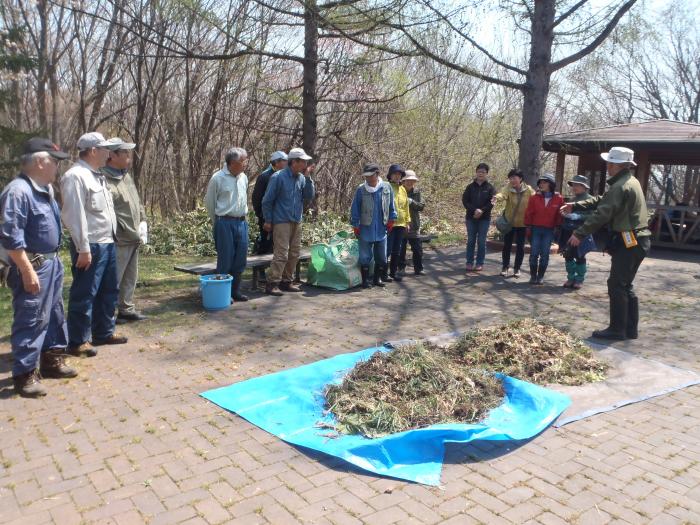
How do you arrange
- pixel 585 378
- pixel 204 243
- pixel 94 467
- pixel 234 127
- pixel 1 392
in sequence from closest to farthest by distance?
pixel 94 467, pixel 1 392, pixel 585 378, pixel 204 243, pixel 234 127

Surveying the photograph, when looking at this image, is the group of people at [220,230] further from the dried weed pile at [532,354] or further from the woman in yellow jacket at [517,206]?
the dried weed pile at [532,354]

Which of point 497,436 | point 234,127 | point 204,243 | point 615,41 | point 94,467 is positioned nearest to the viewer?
point 94,467

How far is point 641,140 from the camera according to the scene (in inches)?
506

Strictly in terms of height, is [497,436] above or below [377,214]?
below

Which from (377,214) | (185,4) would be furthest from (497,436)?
(185,4)

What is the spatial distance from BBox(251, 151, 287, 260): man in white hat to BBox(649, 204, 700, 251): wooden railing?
31.4 feet

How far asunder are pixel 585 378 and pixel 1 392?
15.1ft

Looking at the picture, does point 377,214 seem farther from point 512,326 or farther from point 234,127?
point 234,127

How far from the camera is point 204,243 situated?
1161 centimetres

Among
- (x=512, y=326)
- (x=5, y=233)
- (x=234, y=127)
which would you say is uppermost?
(x=234, y=127)

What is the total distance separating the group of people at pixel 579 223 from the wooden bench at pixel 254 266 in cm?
286

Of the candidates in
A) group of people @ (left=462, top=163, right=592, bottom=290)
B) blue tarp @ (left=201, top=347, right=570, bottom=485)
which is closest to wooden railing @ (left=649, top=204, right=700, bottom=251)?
group of people @ (left=462, top=163, right=592, bottom=290)

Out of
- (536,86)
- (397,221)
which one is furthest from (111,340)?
(536,86)

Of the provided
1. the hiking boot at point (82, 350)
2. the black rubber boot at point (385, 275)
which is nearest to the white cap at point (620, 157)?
A: the black rubber boot at point (385, 275)
